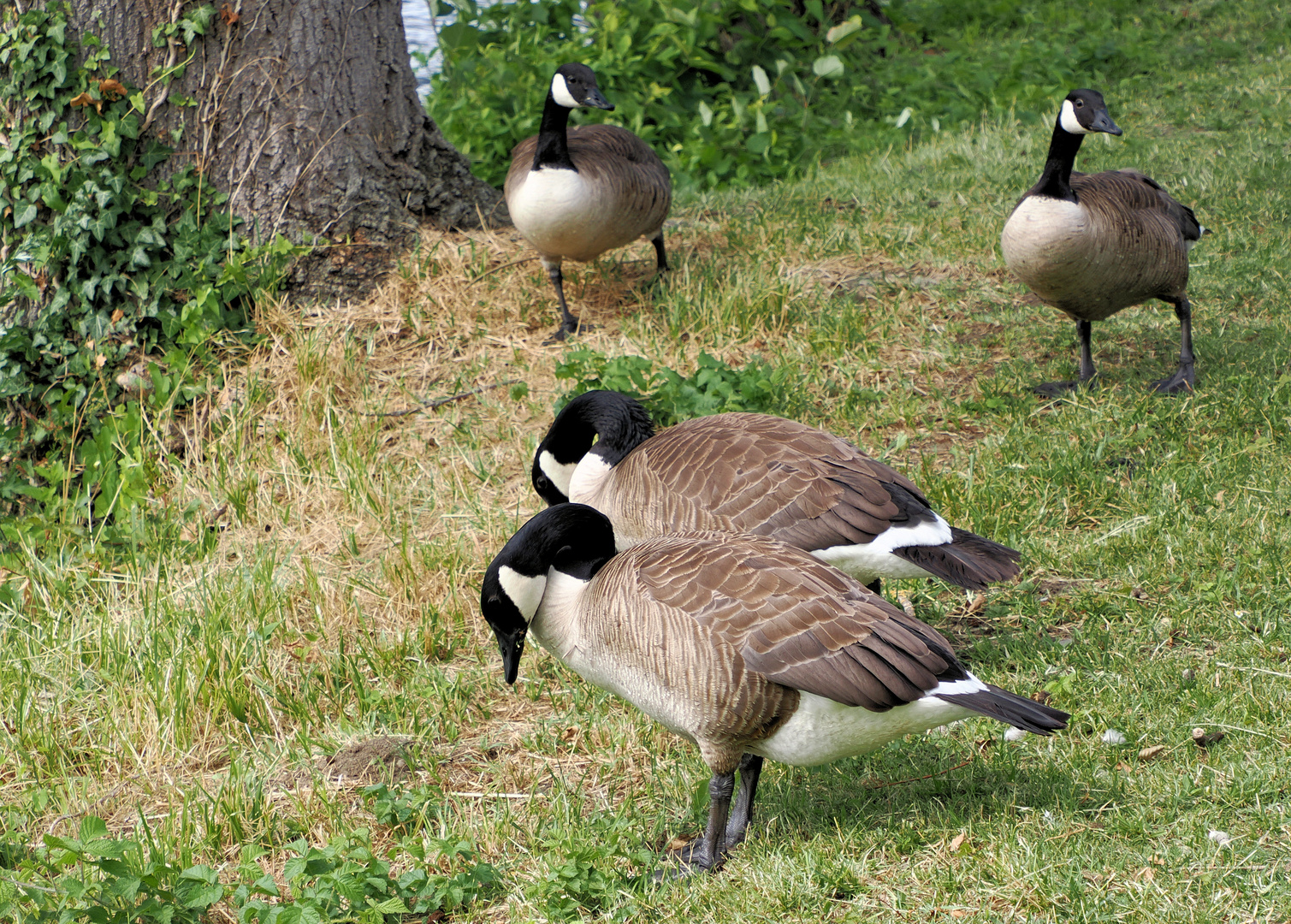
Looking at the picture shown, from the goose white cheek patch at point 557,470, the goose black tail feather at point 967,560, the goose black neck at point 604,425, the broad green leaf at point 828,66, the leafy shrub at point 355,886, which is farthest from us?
the broad green leaf at point 828,66

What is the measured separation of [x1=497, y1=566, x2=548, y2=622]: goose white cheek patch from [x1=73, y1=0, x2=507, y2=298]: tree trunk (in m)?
4.15

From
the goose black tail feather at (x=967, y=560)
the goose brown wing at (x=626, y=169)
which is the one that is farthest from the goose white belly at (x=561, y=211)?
the goose black tail feather at (x=967, y=560)

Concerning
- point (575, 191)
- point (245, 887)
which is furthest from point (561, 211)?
point (245, 887)

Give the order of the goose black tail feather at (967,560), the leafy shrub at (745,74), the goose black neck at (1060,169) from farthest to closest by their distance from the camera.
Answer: the leafy shrub at (745,74) → the goose black neck at (1060,169) → the goose black tail feather at (967,560)

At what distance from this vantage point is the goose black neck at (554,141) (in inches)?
261

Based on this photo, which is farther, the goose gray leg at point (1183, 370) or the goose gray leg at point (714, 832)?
the goose gray leg at point (1183, 370)

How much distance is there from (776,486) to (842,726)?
116cm

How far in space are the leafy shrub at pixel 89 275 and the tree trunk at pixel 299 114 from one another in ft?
0.41

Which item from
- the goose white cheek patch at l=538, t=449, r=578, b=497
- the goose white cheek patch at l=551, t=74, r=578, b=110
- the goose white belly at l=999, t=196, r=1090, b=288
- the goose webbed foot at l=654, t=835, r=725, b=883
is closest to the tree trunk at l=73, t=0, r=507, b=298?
the goose white cheek patch at l=551, t=74, r=578, b=110

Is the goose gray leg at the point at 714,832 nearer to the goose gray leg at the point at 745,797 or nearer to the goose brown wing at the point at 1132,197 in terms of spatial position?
the goose gray leg at the point at 745,797

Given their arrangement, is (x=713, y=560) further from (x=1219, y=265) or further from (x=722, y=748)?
(x=1219, y=265)

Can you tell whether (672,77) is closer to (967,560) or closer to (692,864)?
(967,560)

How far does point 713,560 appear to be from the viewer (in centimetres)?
316

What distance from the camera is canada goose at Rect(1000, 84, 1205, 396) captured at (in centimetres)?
552
